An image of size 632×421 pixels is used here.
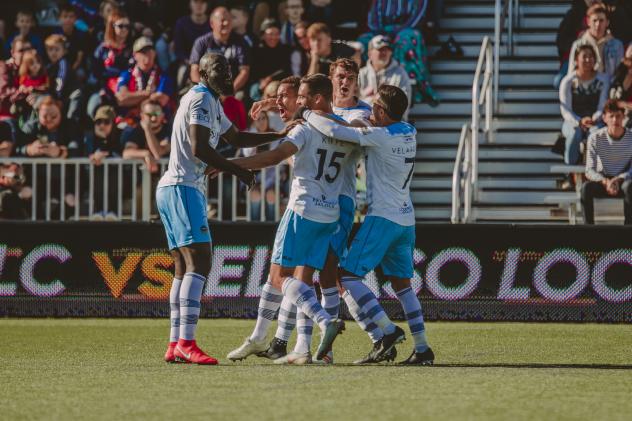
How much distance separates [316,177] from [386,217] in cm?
60

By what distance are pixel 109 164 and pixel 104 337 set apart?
4253 millimetres

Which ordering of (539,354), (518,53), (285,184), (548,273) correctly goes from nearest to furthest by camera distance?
(539,354), (548,273), (285,184), (518,53)

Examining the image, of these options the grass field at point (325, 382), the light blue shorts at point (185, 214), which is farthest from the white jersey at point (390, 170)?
the grass field at point (325, 382)

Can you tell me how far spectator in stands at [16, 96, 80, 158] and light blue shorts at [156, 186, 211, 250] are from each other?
7.38m

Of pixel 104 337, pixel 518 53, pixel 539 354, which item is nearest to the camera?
pixel 539 354

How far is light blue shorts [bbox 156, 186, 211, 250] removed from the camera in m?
9.68

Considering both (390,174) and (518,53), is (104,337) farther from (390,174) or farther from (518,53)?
(518,53)

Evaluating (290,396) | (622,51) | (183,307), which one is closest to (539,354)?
(183,307)

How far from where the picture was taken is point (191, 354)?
9.55 m

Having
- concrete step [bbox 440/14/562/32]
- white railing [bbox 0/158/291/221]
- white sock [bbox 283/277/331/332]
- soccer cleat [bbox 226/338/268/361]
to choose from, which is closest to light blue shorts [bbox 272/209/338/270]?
white sock [bbox 283/277/331/332]

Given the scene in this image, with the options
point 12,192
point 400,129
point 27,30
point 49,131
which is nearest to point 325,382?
point 400,129

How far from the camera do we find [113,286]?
46.8ft

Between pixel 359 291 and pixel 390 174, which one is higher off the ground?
pixel 390 174

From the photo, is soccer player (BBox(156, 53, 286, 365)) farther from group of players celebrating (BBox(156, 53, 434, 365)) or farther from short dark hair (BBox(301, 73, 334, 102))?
short dark hair (BBox(301, 73, 334, 102))
